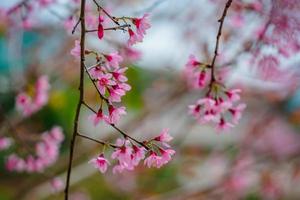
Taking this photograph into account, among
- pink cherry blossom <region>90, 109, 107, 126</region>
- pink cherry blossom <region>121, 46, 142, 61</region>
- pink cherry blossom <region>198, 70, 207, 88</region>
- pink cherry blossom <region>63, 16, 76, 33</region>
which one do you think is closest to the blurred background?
pink cherry blossom <region>121, 46, 142, 61</region>

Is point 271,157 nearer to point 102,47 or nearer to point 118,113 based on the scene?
point 102,47

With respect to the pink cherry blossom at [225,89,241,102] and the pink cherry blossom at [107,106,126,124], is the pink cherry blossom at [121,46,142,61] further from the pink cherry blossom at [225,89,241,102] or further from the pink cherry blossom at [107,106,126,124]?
the pink cherry blossom at [107,106,126,124]

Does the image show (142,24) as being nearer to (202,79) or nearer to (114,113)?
(114,113)

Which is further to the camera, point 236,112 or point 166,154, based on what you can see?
point 236,112

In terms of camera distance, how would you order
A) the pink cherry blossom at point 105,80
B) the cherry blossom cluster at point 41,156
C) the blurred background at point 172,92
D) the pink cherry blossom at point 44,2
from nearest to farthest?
1. the pink cherry blossom at point 105,80
2. the pink cherry blossom at point 44,2
3. the cherry blossom cluster at point 41,156
4. the blurred background at point 172,92

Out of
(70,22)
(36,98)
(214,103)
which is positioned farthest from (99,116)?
(36,98)

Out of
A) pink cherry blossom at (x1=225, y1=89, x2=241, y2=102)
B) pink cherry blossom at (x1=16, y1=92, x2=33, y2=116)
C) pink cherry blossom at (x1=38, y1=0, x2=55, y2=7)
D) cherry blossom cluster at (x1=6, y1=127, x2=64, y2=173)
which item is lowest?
pink cherry blossom at (x1=225, y1=89, x2=241, y2=102)

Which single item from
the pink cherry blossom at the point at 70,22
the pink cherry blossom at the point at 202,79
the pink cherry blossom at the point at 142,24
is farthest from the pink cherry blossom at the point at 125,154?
the pink cherry blossom at the point at 70,22

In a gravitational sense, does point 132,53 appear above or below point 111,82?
above

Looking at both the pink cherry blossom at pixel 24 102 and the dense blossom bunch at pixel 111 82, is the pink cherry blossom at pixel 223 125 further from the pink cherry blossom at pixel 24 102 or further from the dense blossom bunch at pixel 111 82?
the pink cherry blossom at pixel 24 102

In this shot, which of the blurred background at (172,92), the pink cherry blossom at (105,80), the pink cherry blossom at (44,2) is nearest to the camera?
the pink cherry blossom at (105,80)

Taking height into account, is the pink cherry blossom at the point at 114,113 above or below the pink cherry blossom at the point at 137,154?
above

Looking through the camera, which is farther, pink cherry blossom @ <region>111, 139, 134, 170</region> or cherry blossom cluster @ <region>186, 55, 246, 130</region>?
cherry blossom cluster @ <region>186, 55, 246, 130</region>
